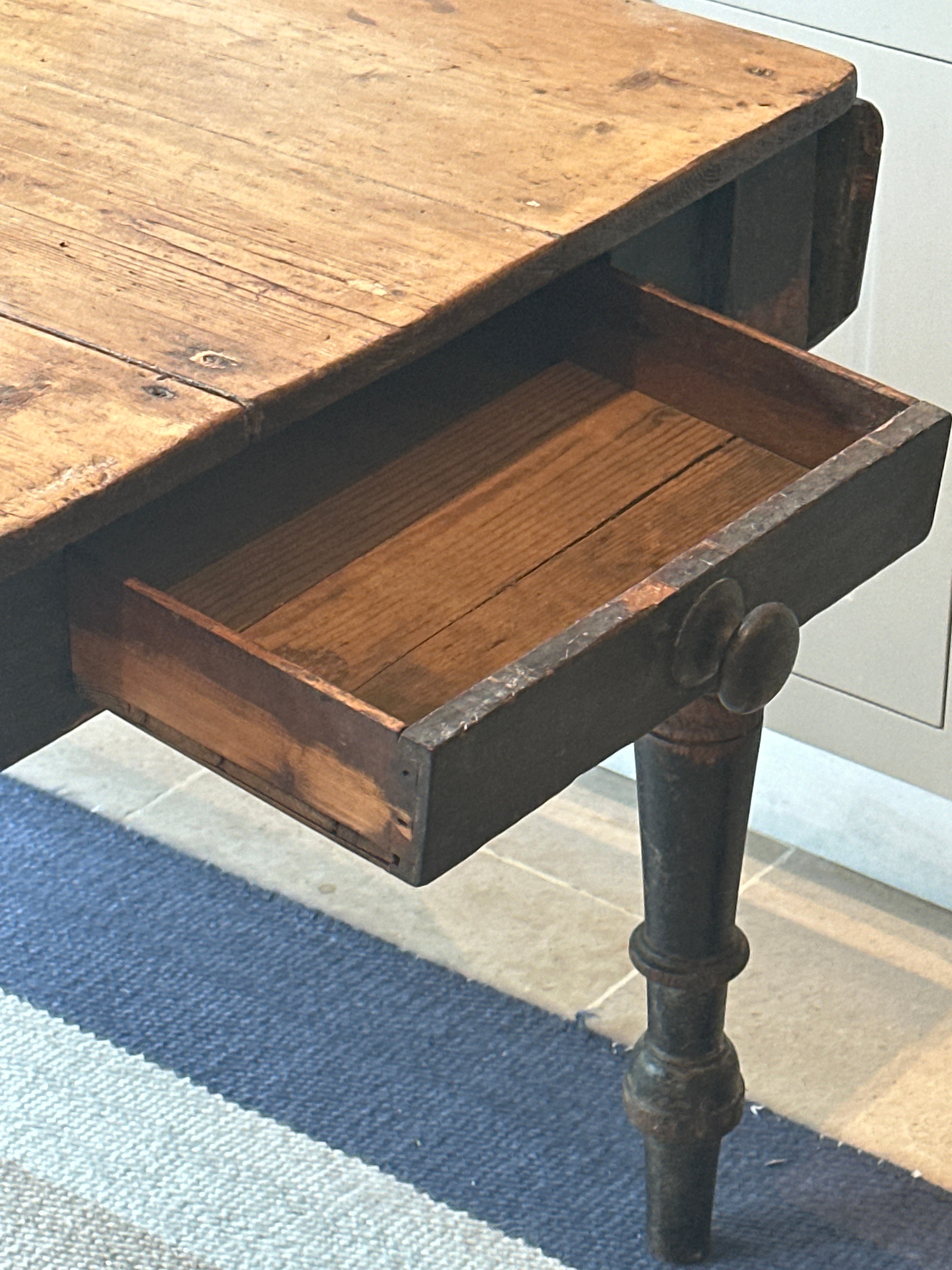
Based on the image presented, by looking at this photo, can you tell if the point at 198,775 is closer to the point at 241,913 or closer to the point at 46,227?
the point at 241,913

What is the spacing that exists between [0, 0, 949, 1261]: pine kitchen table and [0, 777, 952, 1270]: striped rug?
12cm

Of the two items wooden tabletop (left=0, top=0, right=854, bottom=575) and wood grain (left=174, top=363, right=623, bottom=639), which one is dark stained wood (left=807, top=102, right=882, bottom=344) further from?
wood grain (left=174, top=363, right=623, bottom=639)

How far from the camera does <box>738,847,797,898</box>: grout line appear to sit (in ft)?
5.39

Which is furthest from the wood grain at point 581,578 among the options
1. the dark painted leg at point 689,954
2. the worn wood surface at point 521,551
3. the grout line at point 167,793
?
the grout line at point 167,793

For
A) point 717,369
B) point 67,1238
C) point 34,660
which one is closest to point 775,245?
point 717,369

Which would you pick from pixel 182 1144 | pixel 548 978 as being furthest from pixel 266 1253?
pixel 548 978

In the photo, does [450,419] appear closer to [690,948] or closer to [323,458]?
[323,458]

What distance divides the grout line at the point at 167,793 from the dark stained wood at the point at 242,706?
89cm

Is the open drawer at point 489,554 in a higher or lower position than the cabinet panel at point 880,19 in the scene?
lower

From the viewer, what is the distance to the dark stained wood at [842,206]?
1103 mm

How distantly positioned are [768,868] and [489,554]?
84cm

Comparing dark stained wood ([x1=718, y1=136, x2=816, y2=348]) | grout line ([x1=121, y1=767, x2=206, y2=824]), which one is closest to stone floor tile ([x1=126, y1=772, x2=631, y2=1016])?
grout line ([x1=121, y1=767, x2=206, y2=824])

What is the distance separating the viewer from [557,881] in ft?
5.37

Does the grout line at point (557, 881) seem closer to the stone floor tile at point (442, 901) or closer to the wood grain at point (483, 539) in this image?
the stone floor tile at point (442, 901)
